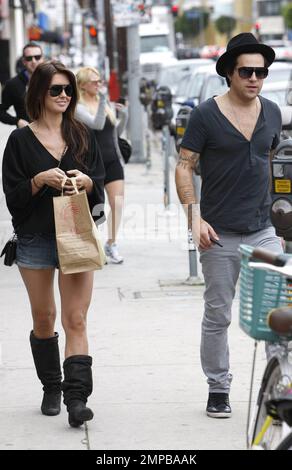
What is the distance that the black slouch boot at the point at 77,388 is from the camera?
590cm

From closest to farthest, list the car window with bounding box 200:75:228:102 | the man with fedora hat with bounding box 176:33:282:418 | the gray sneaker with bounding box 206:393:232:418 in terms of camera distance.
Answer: the man with fedora hat with bounding box 176:33:282:418
the gray sneaker with bounding box 206:393:232:418
the car window with bounding box 200:75:228:102

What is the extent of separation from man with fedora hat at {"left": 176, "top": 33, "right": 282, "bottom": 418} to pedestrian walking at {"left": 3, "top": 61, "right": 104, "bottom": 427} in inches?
21.1

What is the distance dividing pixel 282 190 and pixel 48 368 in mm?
1534

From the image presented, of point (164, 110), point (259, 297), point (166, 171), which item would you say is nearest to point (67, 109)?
point (259, 297)

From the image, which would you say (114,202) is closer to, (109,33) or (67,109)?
(67,109)

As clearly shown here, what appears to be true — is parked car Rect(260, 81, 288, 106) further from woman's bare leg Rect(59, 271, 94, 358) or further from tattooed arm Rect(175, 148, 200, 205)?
woman's bare leg Rect(59, 271, 94, 358)

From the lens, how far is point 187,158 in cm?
600

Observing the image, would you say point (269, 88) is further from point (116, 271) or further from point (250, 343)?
point (250, 343)

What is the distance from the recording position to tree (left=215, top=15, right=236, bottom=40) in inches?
5059

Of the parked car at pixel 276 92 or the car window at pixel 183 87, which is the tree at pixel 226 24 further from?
the parked car at pixel 276 92

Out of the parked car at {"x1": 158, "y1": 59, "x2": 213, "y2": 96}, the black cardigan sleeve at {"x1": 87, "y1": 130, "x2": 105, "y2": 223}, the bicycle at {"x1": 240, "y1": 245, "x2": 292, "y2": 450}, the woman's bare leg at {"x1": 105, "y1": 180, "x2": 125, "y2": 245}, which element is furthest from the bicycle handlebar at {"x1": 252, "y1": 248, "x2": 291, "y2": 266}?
the parked car at {"x1": 158, "y1": 59, "x2": 213, "y2": 96}

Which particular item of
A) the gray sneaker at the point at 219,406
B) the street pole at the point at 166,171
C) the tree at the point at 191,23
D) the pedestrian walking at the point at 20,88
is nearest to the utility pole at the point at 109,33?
the street pole at the point at 166,171

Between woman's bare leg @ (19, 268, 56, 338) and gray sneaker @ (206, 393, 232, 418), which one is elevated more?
woman's bare leg @ (19, 268, 56, 338)
